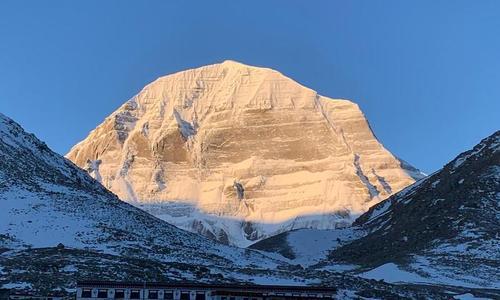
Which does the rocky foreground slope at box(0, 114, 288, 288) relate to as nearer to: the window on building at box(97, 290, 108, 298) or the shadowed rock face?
the window on building at box(97, 290, 108, 298)

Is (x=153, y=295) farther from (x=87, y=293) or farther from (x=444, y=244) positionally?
(x=444, y=244)

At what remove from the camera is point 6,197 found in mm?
147000

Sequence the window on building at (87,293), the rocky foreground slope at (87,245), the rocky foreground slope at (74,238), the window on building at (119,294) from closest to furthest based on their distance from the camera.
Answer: the window on building at (87,293)
the window on building at (119,294)
the rocky foreground slope at (87,245)
the rocky foreground slope at (74,238)

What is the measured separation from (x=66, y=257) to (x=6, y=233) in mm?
18090

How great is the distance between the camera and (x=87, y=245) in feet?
430

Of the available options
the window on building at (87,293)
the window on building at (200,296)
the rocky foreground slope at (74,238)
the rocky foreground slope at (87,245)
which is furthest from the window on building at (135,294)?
the rocky foreground slope at (74,238)

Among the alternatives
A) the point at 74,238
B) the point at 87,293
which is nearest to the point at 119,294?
the point at 87,293

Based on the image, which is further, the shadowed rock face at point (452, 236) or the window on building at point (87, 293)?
the shadowed rock face at point (452, 236)

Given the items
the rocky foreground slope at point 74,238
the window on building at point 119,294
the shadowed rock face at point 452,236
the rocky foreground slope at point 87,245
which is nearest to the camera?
the window on building at point 119,294

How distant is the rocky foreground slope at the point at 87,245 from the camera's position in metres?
110

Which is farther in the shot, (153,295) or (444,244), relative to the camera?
(444,244)

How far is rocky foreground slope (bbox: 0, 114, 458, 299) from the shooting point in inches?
4338

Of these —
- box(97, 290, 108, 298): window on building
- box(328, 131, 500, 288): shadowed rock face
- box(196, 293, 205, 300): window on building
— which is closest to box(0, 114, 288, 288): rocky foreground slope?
box(97, 290, 108, 298): window on building

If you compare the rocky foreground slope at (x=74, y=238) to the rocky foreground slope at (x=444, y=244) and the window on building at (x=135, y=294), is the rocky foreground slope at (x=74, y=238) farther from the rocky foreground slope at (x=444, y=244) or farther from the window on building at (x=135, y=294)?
the rocky foreground slope at (x=444, y=244)
